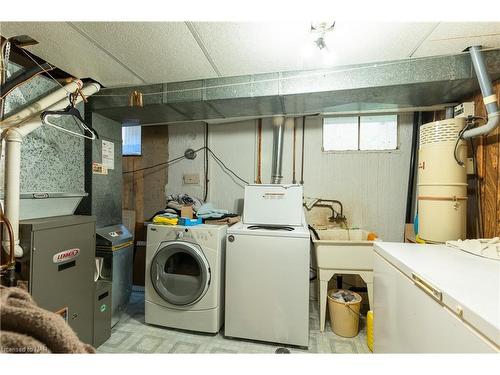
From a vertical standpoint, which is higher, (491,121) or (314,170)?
(491,121)

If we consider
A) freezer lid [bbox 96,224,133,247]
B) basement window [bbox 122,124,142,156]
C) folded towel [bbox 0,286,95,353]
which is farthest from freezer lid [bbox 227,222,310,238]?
basement window [bbox 122,124,142,156]

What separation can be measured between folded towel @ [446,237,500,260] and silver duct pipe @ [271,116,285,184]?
1654 mm

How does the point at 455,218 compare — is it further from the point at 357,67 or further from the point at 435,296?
the point at 357,67

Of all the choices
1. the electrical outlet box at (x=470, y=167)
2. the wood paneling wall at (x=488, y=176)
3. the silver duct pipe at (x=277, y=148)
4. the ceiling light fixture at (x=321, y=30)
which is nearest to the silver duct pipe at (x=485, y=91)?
the wood paneling wall at (x=488, y=176)

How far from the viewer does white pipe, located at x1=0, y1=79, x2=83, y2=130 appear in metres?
1.46

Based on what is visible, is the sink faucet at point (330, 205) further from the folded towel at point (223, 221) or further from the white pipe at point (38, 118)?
the white pipe at point (38, 118)

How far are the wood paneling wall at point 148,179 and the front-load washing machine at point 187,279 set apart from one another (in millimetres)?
970

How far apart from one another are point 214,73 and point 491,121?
192cm

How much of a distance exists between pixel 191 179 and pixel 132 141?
992mm

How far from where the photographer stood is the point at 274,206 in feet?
7.51

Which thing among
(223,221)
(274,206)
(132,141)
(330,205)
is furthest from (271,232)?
(132,141)

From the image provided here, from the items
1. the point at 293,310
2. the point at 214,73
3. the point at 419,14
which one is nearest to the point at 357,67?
the point at 419,14

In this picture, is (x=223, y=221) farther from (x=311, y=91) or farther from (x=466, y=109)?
(x=466, y=109)
